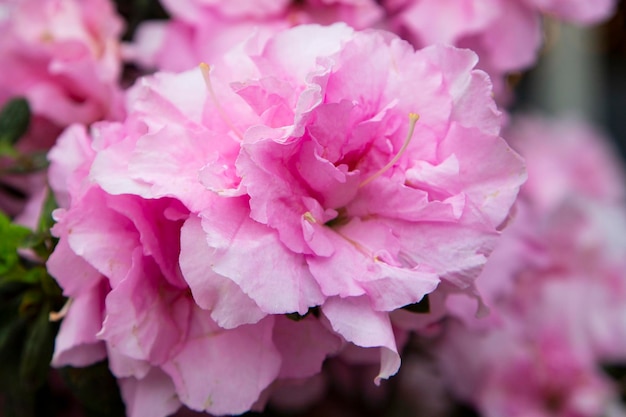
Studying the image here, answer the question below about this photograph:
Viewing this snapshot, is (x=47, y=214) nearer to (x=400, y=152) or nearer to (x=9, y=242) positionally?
(x=9, y=242)

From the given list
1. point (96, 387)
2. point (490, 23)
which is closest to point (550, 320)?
point (490, 23)

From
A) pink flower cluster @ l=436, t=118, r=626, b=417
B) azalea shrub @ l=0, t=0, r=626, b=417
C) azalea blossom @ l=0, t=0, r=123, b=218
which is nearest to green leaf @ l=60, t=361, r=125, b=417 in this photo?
azalea shrub @ l=0, t=0, r=626, b=417

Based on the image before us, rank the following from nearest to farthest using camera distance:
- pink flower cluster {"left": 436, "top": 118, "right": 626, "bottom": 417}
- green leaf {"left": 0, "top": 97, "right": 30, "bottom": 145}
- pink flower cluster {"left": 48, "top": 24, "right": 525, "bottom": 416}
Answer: pink flower cluster {"left": 48, "top": 24, "right": 525, "bottom": 416}, green leaf {"left": 0, "top": 97, "right": 30, "bottom": 145}, pink flower cluster {"left": 436, "top": 118, "right": 626, "bottom": 417}

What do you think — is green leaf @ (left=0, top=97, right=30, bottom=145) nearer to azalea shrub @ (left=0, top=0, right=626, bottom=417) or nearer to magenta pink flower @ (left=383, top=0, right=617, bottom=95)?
azalea shrub @ (left=0, top=0, right=626, bottom=417)

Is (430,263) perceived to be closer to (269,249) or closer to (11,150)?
(269,249)

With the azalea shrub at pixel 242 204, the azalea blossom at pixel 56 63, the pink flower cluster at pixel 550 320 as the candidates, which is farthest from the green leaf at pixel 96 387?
the pink flower cluster at pixel 550 320

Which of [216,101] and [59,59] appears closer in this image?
[216,101]
